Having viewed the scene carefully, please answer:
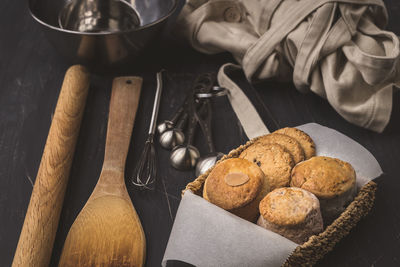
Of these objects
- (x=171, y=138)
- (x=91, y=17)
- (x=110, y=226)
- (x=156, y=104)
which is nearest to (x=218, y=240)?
(x=110, y=226)

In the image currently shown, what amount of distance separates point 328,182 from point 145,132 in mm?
390

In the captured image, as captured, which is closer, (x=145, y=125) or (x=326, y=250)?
(x=326, y=250)

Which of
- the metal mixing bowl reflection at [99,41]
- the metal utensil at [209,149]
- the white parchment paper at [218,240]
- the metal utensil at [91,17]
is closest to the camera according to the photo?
the white parchment paper at [218,240]

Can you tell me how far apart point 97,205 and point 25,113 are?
1.01ft

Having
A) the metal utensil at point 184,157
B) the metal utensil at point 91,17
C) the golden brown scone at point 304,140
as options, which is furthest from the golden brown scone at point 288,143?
the metal utensil at point 91,17

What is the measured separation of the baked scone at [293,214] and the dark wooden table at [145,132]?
115mm

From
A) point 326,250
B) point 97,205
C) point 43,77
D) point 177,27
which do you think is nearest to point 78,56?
point 43,77

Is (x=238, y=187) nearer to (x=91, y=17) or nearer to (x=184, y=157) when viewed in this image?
(x=184, y=157)

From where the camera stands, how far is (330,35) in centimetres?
87

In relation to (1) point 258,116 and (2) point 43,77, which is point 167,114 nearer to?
(1) point 258,116

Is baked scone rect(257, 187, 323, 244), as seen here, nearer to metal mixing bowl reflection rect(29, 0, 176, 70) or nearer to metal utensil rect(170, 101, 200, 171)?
metal utensil rect(170, 101, 200, 171)

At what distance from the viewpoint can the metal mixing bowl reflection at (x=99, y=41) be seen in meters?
0.90

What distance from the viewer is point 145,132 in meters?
0.90

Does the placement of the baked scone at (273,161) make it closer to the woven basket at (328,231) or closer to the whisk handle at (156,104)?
the woven basket at (328,231)
